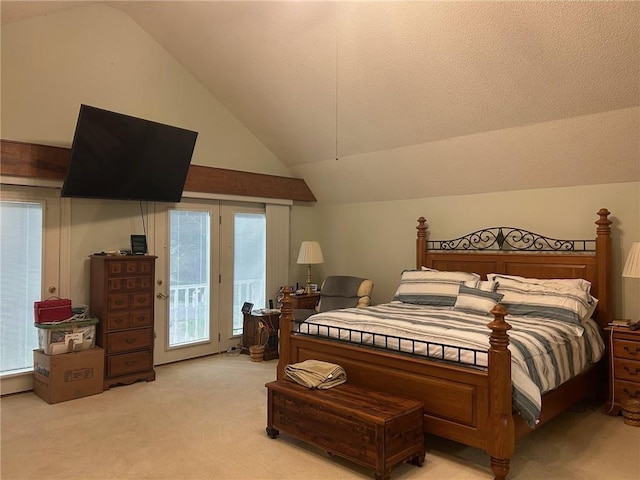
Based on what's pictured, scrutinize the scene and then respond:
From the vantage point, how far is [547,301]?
13.0 ft

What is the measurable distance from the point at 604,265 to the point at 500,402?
2212mm

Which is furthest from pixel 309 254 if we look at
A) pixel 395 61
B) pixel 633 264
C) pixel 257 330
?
pixel 633 264

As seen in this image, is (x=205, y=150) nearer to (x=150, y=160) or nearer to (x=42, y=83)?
(x=150, y=160)

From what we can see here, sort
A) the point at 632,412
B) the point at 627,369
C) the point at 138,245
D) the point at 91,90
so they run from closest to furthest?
the point at 632,412 < the point at 627,369 < the point at 91,90 < the point at 138,245

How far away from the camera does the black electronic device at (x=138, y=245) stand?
4906mm

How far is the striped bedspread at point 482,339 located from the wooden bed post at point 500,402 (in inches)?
4.1

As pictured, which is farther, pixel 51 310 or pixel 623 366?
pixel 51 310

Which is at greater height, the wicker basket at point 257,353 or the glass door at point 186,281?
the glass door at point 186,281

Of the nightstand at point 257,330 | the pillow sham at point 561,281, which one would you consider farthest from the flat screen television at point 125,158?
the pillow sham at point 561,281

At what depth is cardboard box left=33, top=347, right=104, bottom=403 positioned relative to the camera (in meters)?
4.10

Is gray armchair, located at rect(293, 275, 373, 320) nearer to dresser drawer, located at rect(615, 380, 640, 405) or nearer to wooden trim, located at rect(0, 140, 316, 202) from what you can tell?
wooden trim, located at rect(0, 140, 316, 202)

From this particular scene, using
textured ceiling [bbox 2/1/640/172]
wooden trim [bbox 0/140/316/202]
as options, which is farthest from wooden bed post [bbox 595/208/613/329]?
wooden trim [bbox 0/140/316/202]

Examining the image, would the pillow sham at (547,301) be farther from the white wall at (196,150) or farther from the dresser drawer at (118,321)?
the dresser drawer at (118,321)

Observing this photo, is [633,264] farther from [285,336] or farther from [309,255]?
[309,255]
